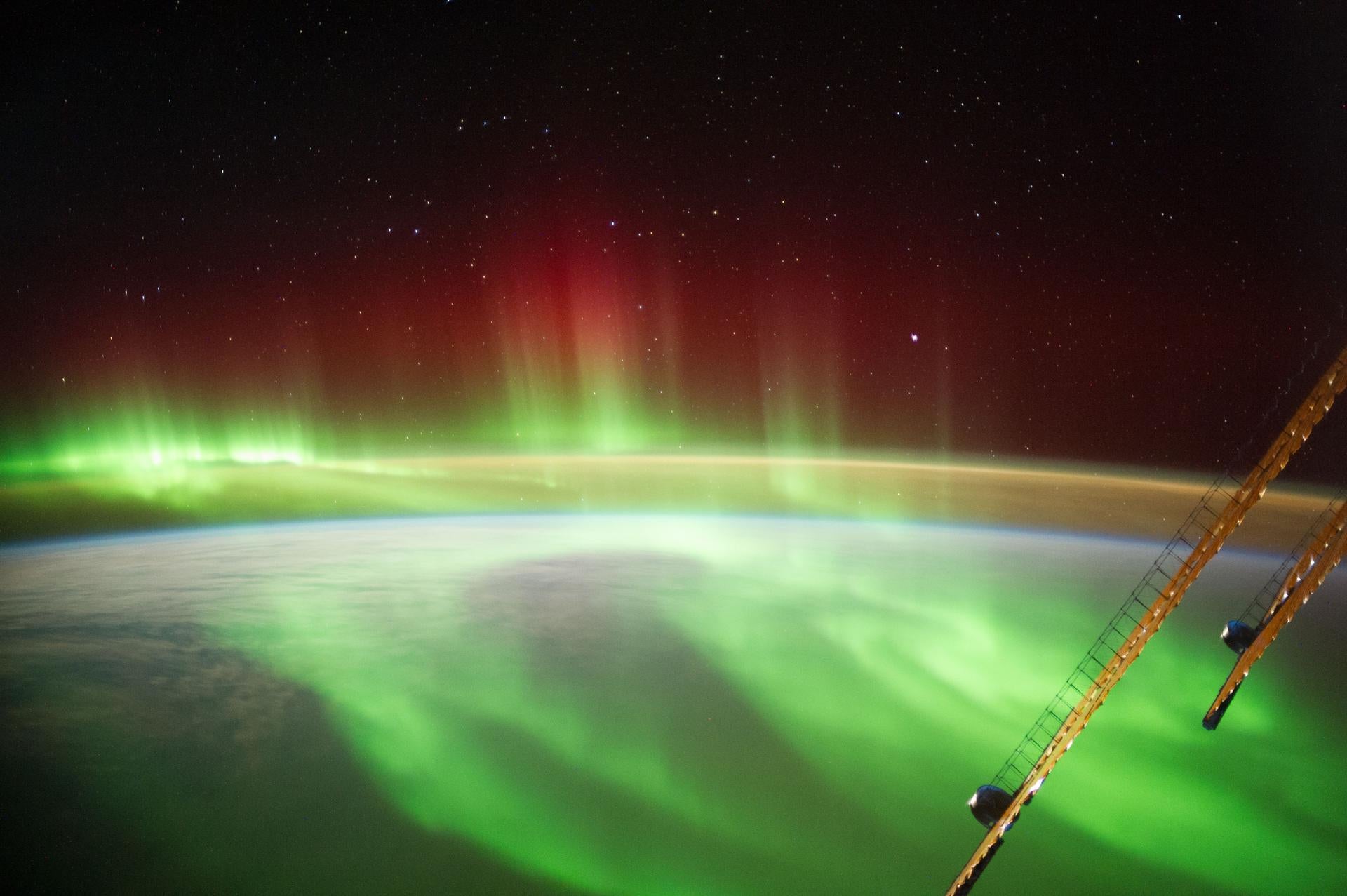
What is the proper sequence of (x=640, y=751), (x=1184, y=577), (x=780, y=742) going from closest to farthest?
(x=1184, y=577) < (x=640, y=751) < (x=780, y=742)

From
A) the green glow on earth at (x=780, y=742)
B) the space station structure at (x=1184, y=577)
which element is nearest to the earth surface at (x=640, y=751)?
the green glow on earth at (x=780, y=742)

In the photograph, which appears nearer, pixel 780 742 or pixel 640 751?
pixel 640 751

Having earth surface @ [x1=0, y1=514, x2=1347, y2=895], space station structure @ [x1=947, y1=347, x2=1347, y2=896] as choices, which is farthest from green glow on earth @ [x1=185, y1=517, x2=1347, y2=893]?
space station structure @ [x1=947, y1=347, x2=1347, y2=896]

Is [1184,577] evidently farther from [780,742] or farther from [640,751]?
[640,751]

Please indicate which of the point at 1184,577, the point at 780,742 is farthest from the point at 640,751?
the point at 1184,577

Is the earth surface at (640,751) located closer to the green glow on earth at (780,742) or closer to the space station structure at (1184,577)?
the green glow on earth at (780,742)

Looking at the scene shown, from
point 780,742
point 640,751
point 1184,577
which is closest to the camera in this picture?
point 1184,577

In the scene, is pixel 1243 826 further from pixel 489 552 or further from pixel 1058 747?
pixel 489 552

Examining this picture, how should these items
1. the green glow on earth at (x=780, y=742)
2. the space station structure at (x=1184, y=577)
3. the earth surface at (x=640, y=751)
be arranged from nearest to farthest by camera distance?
1. the space station structure at (x=1184, y=577)
2. the earth surface at (x=640, y=751)
3. the green glow on earth at (x=780, y=742)
